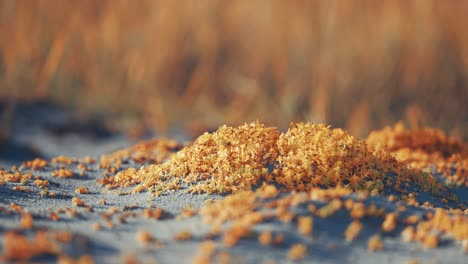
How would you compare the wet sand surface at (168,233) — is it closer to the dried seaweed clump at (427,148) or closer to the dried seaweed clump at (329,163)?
the dried seaweed clump at (329,163)

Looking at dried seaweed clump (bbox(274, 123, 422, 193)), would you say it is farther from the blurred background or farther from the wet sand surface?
the blurred background

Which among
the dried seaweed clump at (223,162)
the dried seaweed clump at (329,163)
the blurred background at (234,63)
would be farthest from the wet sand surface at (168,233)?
the blurred background at (234,63)

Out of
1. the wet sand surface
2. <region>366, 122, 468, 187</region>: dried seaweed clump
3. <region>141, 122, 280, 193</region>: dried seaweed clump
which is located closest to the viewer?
the wet sand surface

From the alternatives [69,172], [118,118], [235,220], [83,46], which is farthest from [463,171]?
[83,46]

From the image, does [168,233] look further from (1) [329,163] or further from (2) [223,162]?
(1) [329,163]

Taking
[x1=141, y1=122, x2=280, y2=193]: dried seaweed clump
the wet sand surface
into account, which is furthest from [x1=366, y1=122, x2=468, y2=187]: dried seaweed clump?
the wet sand surface

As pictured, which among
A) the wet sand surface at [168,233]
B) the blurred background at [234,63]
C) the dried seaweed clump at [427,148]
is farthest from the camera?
the blurred background at [234,63]

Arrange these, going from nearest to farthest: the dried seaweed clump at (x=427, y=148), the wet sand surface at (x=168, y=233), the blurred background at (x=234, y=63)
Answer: the wet sand surface at (x=168, y=233) < the dried seaweed clump at (x=427, y=148) < the blurred background at (x=234, y=63)
